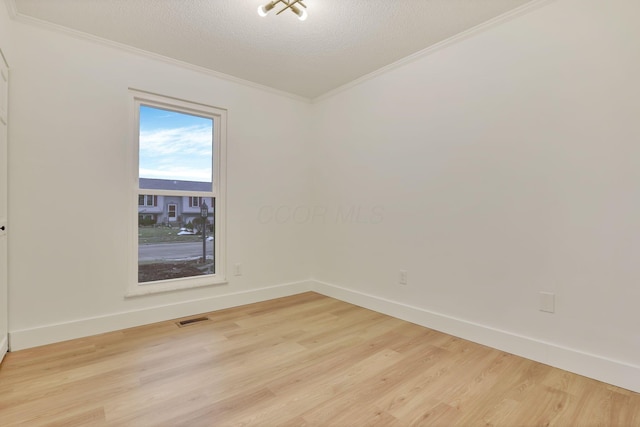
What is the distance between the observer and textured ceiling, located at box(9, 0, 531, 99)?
2.24m

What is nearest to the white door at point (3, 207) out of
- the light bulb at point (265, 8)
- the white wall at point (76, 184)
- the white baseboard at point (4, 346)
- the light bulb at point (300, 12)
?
the white baseboard at point (4, 346)

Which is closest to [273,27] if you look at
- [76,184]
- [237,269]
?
[76,184]

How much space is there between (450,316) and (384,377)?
102cm

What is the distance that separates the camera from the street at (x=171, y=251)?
299 centimetres

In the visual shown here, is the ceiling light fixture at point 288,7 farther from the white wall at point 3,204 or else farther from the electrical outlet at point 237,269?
the electrical outlet at point 237,269

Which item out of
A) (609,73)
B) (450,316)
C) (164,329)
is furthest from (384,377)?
(609,73)

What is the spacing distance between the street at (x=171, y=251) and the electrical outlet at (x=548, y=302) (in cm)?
298

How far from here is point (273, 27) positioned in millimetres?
2500

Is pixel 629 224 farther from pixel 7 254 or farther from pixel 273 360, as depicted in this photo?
pixel 7 254

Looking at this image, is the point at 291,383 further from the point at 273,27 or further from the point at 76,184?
the point at 273,27

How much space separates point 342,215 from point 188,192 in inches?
66.9

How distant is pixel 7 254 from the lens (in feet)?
7.49

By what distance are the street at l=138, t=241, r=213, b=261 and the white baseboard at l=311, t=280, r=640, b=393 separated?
186 cm

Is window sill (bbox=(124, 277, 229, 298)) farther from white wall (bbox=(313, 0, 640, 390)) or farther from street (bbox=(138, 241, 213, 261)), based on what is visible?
white wall (bbox=(313, 0, 640, 390))
